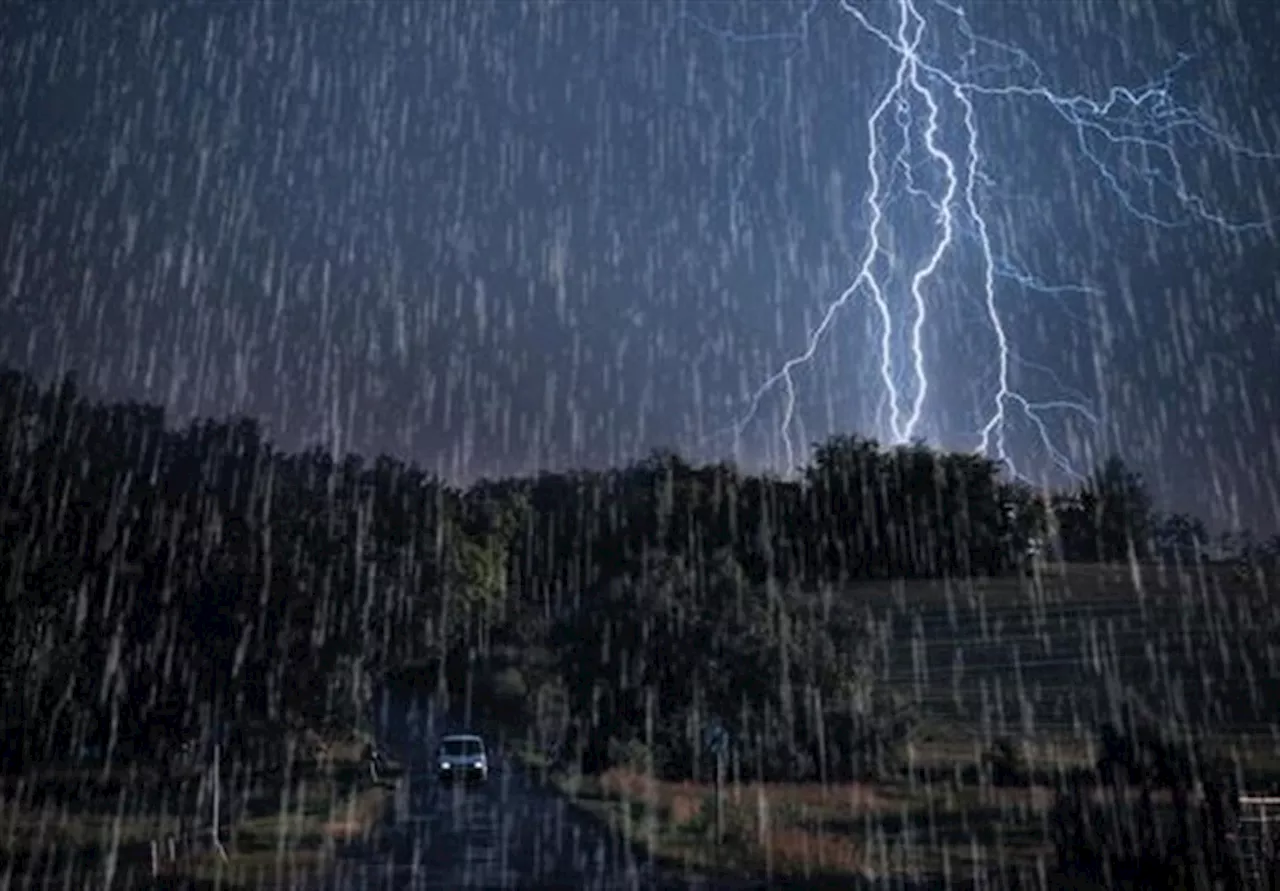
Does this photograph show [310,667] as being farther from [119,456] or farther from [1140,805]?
[1140,805]

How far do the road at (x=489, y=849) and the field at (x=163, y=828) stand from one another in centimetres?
81

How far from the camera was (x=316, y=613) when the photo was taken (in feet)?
75.8

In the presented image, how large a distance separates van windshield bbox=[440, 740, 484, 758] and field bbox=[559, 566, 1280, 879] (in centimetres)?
502

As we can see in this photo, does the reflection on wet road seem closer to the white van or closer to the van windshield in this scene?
the white van

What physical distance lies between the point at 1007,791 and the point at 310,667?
18.2 metres

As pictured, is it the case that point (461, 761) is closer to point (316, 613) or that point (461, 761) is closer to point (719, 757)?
point (316, 613)

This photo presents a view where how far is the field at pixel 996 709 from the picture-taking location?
1998cm

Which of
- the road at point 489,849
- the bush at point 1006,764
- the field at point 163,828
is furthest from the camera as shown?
the bush at point 1006,764

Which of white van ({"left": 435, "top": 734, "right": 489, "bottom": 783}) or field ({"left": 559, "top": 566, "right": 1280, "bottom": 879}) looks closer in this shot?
field ({"left": 559, "top": 566, "right": 1280, "bottom": 879})

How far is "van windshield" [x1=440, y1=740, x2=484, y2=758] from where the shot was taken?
4031 centimetres

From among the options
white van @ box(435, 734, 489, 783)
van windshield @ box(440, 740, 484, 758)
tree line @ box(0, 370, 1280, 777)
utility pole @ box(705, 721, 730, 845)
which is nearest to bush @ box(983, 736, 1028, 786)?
tree line @ box(0, 370, 1280, 777)

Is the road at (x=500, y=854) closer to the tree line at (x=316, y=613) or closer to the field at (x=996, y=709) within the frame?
the field at (x=996, y=709)

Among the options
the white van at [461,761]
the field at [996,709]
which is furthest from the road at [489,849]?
the white van at [461,761]

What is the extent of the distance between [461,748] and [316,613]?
18.7 meters
